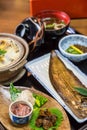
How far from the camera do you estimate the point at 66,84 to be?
1.54 m

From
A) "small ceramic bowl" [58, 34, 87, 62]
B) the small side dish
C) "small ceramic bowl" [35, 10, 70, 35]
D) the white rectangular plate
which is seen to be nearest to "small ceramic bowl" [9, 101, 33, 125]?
the small side dish

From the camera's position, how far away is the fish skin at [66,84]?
1425 mm

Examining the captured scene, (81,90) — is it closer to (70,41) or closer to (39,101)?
(39,101)

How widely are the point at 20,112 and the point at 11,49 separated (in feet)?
1.28

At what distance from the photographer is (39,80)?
5.15ft

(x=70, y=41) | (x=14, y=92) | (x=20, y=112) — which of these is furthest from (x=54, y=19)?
(x=20, y=112)

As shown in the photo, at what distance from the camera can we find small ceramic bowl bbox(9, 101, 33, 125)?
1.30 meters

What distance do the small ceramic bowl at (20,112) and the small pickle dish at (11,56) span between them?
192mm

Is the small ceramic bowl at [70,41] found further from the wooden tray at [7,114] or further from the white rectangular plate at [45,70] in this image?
the wooden tray at [7,114]

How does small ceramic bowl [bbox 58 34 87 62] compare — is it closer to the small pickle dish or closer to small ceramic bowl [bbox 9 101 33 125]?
the small pickle dish

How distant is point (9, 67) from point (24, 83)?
15 cm

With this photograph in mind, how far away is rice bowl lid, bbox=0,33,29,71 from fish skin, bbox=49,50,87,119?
16 cm

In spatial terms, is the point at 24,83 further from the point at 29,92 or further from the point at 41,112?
the point at 41,112

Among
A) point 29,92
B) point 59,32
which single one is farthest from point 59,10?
point 29,92
